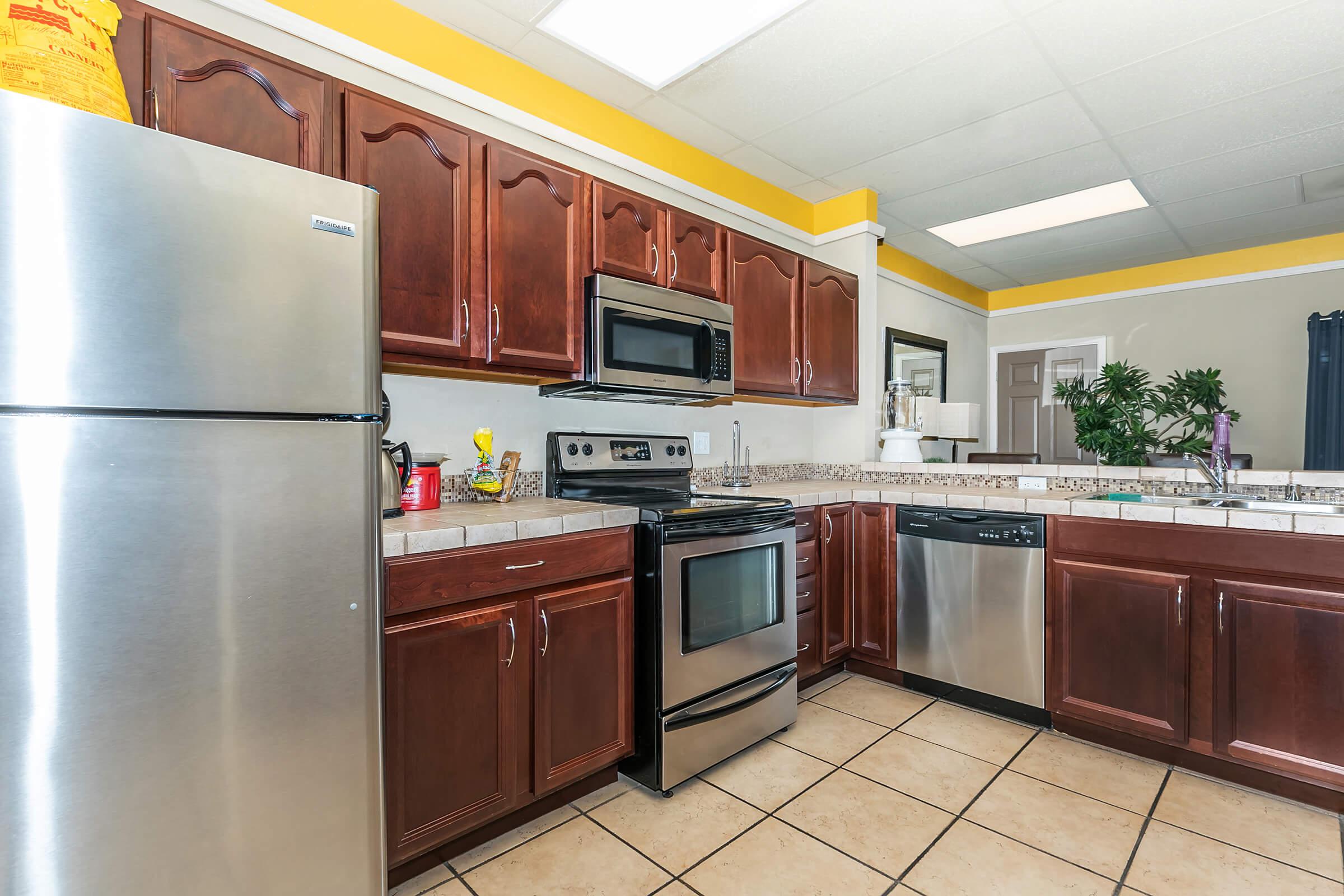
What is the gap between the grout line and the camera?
1681 mm

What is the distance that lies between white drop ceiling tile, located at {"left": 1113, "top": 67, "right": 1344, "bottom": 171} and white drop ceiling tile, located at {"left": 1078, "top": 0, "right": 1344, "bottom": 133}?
8cm

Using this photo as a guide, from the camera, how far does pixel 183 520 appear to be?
1003 mm

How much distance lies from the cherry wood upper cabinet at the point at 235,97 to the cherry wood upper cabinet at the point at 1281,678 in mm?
3179

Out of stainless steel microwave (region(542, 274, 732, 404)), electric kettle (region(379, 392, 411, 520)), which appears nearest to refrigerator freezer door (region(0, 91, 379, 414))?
electric kettle (region(379, 392, 411, 520))

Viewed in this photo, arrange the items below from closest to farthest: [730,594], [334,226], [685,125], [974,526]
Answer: [334,226]
[730,594]
[974,526]
[685,125]

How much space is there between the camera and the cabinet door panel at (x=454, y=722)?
158 cm

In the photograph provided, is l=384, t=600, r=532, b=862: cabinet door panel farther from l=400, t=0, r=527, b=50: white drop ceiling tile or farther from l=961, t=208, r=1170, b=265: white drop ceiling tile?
l=961, t=208, r=1170, b=265: white drop ceiling tile

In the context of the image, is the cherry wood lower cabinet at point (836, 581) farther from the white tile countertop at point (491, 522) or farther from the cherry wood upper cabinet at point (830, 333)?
the white tile countertop at point (491, 522)

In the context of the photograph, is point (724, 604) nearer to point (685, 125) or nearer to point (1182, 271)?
point (685, 125)

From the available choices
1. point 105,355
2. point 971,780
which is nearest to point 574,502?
point 105,355

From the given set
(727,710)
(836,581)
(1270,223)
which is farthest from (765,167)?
(1270,223)

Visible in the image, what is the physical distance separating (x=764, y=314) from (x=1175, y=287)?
3972 mm

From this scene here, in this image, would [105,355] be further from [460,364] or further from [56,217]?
[460,364]

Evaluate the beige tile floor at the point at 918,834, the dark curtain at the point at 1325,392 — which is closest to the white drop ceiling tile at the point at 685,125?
the beige tile floor at the point at 918,834
